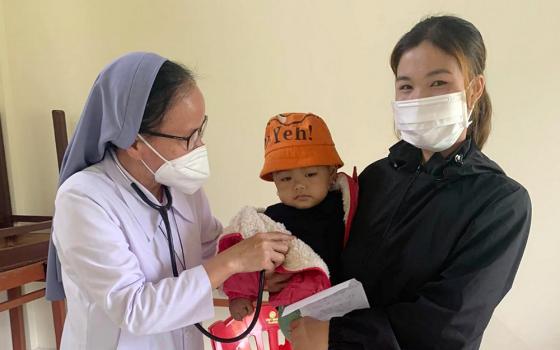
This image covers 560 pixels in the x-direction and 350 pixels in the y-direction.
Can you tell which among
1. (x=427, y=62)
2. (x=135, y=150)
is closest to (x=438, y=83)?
(x=427, y=62)

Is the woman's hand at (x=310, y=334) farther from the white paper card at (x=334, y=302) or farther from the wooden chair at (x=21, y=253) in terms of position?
the wooden chair at (x=21, y=253)

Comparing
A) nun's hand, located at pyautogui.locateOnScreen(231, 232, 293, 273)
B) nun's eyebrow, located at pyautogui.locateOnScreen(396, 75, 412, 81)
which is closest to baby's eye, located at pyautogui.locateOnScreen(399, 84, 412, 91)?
nun's eyebrow, located at pyautogui.locateOnScreen(396, 75, 412, 81)

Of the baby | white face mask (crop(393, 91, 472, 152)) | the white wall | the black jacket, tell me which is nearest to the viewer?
the black jacket

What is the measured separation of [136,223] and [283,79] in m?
1.23

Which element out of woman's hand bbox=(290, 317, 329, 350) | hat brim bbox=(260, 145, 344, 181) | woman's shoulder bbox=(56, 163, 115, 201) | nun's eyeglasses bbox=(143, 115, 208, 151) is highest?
nun's eyeglasses bbox=(143, 115, 208, 151)

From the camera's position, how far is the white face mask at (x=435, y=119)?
90cm

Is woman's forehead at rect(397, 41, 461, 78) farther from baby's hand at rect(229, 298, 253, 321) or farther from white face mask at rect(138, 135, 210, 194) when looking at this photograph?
baby's hand at rect(229, 298, 253, 321)

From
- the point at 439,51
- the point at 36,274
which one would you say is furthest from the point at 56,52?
the point at 439,51

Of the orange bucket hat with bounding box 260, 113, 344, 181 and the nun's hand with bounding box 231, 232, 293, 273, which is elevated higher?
the orange bucket hat with bounding box 260, 113, 344, 181

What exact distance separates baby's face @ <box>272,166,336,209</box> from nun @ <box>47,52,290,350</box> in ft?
0.47

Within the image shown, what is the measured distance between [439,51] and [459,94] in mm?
109

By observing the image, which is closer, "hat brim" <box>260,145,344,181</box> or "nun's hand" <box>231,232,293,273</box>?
"nun's hand" <box>231,232,293,273</box>

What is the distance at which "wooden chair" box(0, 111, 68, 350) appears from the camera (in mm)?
1964

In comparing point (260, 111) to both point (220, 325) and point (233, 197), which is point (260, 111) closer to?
point (233, 197)
